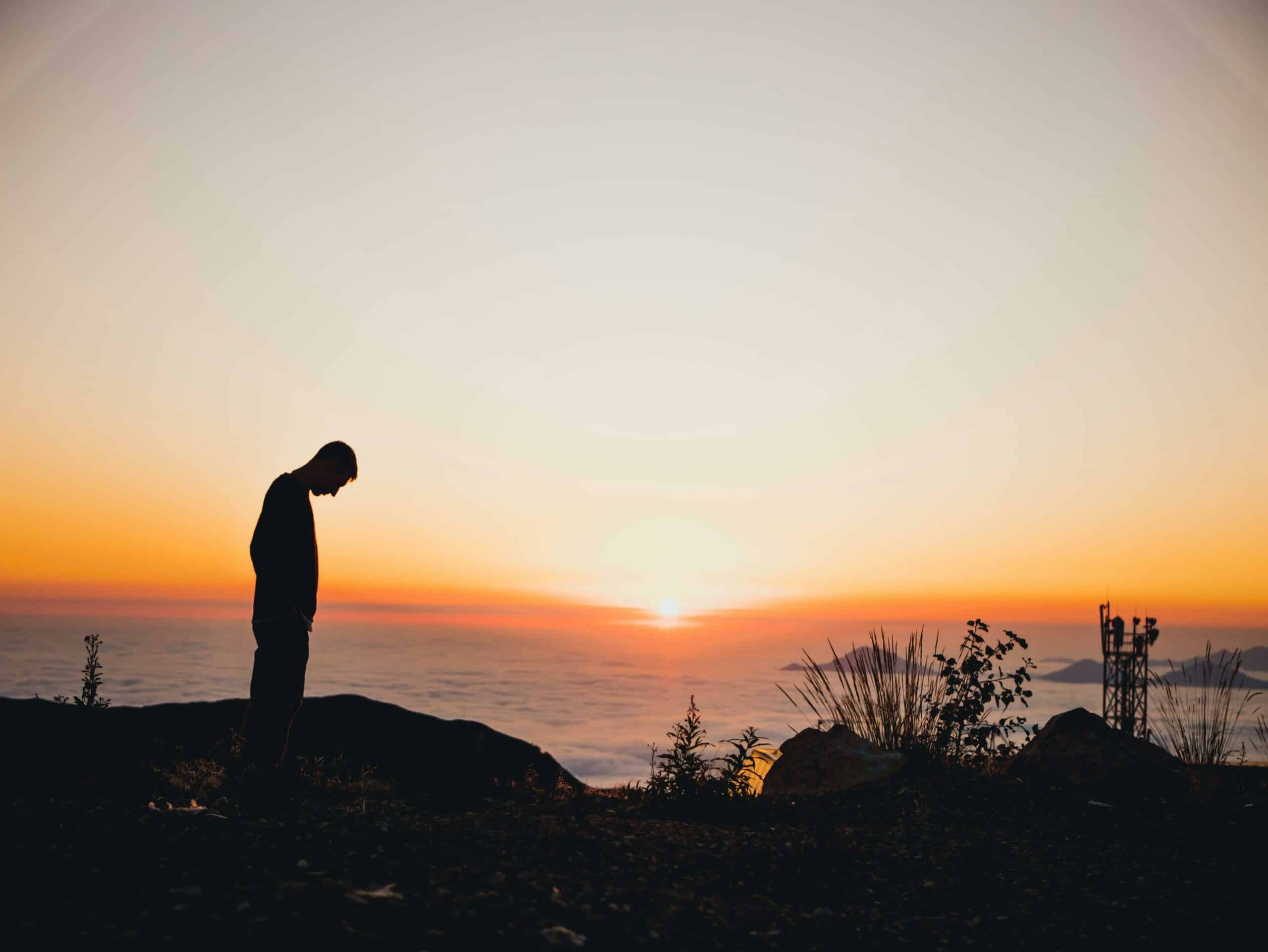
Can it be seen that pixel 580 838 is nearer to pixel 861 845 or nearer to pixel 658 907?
pixel 658 907

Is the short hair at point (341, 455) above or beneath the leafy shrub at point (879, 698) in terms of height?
above

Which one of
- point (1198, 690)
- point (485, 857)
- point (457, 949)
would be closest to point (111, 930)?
point (457, 949)

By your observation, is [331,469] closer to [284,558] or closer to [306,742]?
[284,558]

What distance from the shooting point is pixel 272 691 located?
5.16 m

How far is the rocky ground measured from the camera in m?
3.02

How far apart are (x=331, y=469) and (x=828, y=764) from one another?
4.55 metres

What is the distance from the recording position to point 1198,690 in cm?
880

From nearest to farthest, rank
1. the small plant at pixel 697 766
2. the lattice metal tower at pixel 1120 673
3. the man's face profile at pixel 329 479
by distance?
the man's face profile at pixel 329 479 < the small plant at pixel 697 766 < the lattice metal tower at pixel 1120 673

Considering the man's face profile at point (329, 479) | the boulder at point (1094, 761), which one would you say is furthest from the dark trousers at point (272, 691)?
the boulder at point (1094, 761)

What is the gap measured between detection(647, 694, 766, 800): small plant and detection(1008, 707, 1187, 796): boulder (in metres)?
2.85

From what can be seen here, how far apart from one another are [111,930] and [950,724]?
716 cm

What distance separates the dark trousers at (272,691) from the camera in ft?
16.8

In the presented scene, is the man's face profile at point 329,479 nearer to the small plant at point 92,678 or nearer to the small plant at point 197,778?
the small plant at point 197,778

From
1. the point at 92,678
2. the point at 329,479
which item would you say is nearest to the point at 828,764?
the point at 329,479
